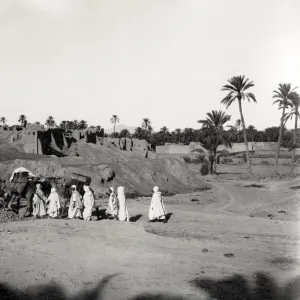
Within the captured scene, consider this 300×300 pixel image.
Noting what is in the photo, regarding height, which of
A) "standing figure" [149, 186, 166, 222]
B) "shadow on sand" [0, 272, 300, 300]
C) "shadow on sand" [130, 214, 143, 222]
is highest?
"standing figure" [149, 186, 166, 222]

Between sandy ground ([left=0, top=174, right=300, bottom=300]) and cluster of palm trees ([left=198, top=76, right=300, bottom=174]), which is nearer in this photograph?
sandy ground ([left=0, top=174, right=300, bottom=300])

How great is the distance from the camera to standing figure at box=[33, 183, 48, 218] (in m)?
14.7

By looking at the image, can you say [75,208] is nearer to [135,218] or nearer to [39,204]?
[39,204]

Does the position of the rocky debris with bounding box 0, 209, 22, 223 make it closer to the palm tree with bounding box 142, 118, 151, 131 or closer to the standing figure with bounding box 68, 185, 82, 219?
the standing figure with bounding box 68, 185, 82, 219

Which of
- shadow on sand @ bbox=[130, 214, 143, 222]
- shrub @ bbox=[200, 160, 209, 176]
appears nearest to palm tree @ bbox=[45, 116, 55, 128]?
shrub @ bbox=[200, 160, 209, 176]

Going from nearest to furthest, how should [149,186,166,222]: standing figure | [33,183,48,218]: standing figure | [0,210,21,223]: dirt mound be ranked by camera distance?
[0,210,21,223]: dirt mound → [149,186,166,222]: standing figure → [33,183,48,218]: standing figure

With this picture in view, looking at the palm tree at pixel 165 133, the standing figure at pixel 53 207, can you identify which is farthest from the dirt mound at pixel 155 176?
the palm tree at pixel 165 133

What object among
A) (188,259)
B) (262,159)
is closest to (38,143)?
(188,259)

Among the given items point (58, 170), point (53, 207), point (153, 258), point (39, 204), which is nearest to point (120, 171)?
point (58, 170)

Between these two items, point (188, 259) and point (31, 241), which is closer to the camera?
point (188, 259)

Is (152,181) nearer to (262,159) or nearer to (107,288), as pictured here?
(107,288)

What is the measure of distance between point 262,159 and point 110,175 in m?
39.5

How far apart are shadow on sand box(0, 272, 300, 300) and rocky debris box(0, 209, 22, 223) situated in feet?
21.4

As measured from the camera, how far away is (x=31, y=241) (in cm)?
1055
